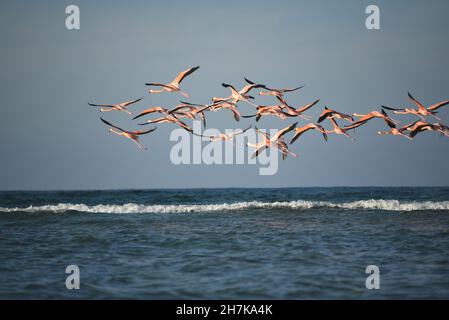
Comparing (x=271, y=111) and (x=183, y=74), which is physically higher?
(x=183, y=74)

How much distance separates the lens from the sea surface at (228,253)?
1116cm

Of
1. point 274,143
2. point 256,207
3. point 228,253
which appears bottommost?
point 228,253

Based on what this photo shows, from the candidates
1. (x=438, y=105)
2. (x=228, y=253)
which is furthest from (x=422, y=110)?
(x=228, y=253)

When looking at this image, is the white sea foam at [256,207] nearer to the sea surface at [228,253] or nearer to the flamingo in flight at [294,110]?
the sea surface at [228,253]

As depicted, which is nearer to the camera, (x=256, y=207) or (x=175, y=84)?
(x=175, y=84)

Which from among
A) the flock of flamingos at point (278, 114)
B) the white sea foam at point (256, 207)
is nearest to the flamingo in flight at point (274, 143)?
the flock of flamingos at point (278, 114)

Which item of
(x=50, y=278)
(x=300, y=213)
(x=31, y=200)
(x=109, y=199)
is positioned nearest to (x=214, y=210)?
(x=300, y=213)

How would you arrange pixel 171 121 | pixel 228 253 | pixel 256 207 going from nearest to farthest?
pixel 228 253 → pixel 171 121 → pixel 256 207

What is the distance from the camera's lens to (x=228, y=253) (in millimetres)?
14781

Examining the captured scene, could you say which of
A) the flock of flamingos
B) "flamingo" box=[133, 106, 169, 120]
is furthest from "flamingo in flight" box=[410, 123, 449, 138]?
"flamingo" box=[133, 106, 169, 120]

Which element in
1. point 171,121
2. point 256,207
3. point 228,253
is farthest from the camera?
point 256,207

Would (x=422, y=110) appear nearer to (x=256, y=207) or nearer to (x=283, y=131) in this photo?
(x=283, y=131)

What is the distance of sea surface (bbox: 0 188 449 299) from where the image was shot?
1116 centimetres

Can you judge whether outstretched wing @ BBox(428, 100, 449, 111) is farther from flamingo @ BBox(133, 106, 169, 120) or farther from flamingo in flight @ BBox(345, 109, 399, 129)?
flamingo @ BBox(133, 106, 169, 120)
